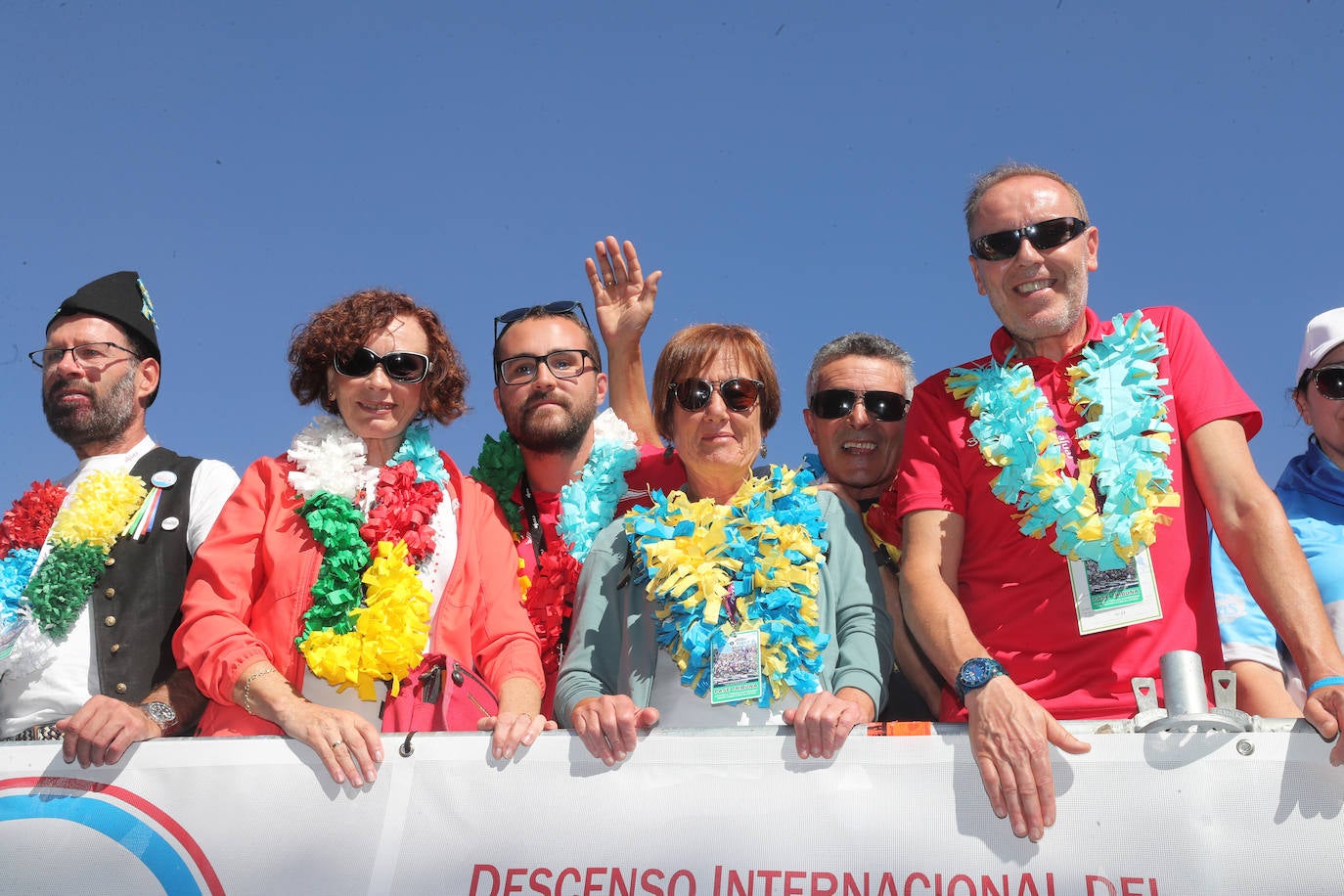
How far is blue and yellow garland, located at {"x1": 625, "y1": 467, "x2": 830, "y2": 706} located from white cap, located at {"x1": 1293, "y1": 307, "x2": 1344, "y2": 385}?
1.85m

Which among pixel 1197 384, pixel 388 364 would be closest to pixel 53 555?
pixel 388 364

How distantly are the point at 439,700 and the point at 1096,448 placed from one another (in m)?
2.05

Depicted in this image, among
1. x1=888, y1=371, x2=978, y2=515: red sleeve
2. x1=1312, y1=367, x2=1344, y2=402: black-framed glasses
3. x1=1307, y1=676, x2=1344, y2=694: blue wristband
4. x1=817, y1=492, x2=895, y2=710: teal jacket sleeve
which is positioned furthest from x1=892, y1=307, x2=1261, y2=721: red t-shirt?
x1=1312, y1=367, x2=1344, y2=402: black-framed glasses

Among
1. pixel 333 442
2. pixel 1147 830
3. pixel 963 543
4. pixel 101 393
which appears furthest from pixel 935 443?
pixel 101 393

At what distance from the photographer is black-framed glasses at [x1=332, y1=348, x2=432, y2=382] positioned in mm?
4258

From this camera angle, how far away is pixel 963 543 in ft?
11.6

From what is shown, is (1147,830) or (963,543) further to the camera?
(963,543)

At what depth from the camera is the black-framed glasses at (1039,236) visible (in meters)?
3.57

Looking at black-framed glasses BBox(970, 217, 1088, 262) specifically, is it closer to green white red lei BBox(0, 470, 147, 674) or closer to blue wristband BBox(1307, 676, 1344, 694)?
blue wristband BBox(1307, 676, 1344, 694)

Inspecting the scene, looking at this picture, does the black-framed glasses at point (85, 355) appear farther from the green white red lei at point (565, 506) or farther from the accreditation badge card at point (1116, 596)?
the accreditation badge card at point (1116, 596)

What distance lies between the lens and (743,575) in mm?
3471

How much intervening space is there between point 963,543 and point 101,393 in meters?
3.43

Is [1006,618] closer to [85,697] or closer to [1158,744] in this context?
[1158,744]

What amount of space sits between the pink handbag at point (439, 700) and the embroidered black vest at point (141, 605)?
0.97m
